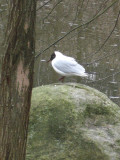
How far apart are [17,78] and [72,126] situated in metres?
1.77

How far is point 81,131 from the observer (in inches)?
182

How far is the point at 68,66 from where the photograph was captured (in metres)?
6.21

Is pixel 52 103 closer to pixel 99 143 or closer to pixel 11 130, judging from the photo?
pixel 99 143

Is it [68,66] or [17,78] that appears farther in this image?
[68,66]

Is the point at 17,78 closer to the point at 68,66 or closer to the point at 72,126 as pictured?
the point at 72,126

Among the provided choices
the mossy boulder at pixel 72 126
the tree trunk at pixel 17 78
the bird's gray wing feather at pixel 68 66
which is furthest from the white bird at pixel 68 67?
the tree trunk at pixel 17 78

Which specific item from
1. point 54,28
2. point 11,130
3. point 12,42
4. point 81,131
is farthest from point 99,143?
point 54,28

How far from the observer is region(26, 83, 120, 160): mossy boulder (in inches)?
178

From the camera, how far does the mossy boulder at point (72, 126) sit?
452 cm

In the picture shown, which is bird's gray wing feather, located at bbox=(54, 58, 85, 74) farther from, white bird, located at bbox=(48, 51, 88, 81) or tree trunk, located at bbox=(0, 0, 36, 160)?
tree trunk, located at bbox=(0, 0, 36, 160)

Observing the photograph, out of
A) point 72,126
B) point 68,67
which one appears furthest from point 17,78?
point 68,67

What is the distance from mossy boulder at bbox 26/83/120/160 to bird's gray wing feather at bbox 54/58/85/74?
3.24ft

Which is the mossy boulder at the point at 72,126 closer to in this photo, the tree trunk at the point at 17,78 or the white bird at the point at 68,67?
the white bird at the point at 68,67

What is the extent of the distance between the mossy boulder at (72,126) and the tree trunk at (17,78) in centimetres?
137
